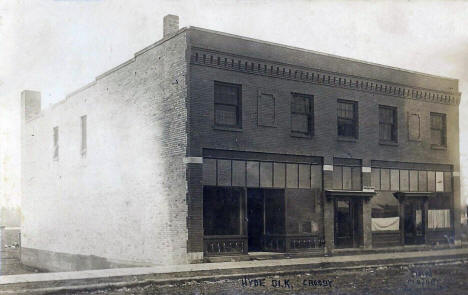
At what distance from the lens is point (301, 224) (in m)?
24.2

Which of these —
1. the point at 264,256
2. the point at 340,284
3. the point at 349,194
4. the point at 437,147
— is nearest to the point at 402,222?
the point at 349,194

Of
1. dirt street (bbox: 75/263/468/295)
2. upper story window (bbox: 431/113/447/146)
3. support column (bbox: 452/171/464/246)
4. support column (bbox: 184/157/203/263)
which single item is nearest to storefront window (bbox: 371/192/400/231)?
support column (bbox: 452/171/464/246)

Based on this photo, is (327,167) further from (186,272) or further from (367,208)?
(186,272)

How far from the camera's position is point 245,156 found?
892 inches

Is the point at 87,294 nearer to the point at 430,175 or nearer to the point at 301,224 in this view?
the point at 301,224

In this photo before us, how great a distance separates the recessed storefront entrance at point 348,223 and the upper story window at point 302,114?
11.6 ft

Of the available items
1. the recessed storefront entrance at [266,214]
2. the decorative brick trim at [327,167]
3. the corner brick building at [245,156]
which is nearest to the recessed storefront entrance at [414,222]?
the corner brick building at [245,156]

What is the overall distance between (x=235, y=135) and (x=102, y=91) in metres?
7.87

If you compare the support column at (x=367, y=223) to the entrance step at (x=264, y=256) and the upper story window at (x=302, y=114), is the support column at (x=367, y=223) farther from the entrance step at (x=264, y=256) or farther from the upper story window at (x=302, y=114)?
the upper story window at (x=302, y=114)

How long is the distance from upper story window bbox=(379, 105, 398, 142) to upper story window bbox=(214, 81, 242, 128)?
325 inches

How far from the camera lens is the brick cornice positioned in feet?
71.5

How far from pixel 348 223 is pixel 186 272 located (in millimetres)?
10538

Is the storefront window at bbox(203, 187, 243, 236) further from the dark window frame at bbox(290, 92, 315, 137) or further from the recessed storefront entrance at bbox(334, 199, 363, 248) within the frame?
the recessed storefront entrance at bbox(334, 199, 363, 248)

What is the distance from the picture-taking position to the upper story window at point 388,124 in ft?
90.4
